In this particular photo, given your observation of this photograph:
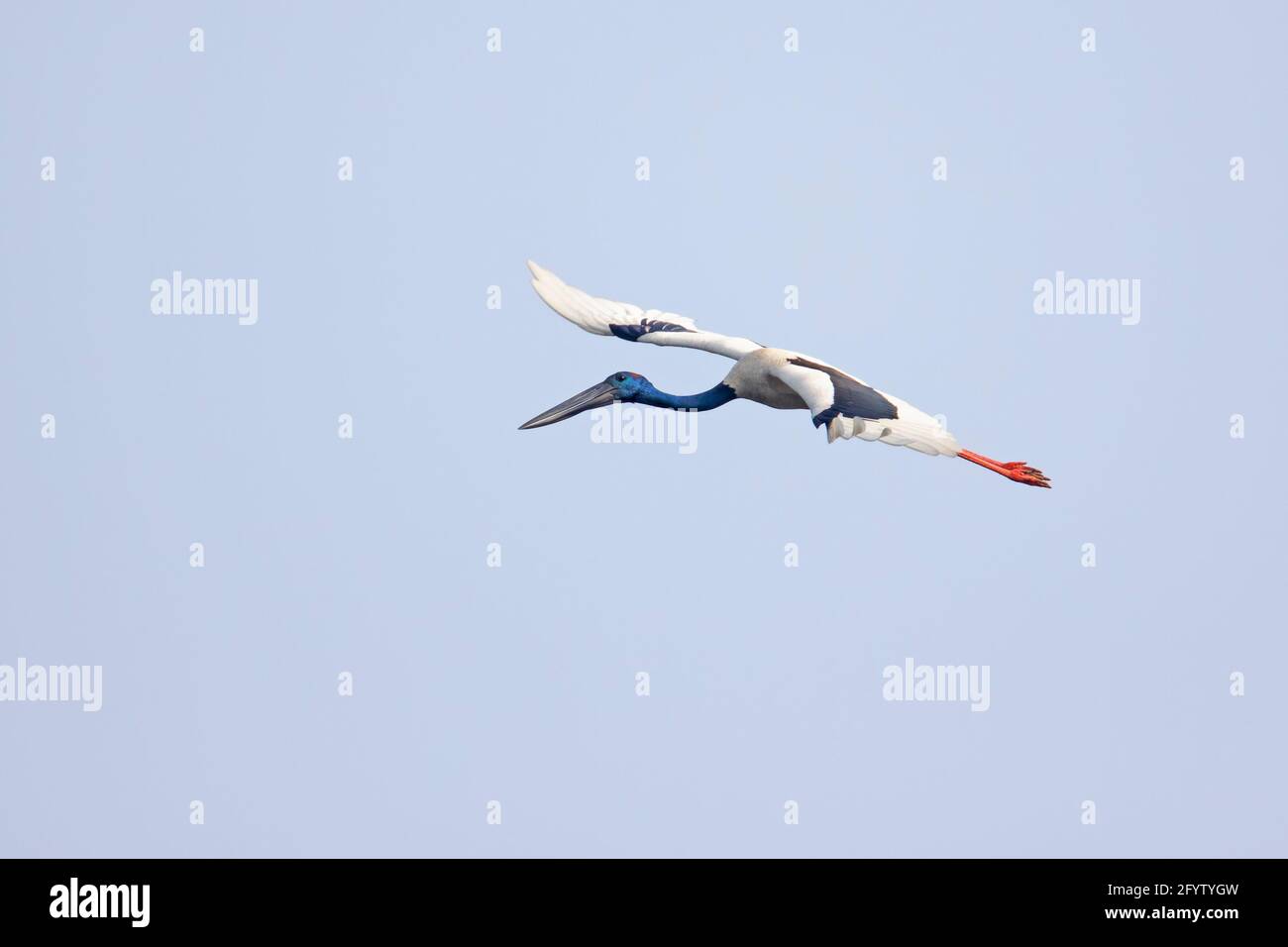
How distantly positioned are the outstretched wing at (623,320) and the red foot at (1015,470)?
4.06 m

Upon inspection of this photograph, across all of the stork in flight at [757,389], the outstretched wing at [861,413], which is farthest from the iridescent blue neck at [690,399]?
the outstretched wing at [861,413]

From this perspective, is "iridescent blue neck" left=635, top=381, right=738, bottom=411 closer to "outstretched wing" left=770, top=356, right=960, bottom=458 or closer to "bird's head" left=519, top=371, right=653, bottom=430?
"bird's head" left=519, top=371, right=653, bottom=430

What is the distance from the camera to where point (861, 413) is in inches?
1128

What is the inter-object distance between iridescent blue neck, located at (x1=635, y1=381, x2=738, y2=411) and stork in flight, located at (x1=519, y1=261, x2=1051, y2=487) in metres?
0.02

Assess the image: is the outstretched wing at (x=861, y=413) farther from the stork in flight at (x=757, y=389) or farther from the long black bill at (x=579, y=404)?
the long black bill at (x=579, y=404)

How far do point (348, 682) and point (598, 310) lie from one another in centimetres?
731

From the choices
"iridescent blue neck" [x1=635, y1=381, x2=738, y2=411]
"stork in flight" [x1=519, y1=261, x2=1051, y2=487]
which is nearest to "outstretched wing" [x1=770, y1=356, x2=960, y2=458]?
"stork in flight" [x1=519, y1=261, x2=1051, y2=487]

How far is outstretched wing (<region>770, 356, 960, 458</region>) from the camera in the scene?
93.1 ft

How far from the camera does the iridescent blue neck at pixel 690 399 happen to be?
107 ft

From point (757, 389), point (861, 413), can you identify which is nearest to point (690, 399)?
point (757, 389)

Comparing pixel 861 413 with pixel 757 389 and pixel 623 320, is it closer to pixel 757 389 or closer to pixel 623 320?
pixel 757 389

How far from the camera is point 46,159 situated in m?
34.9
